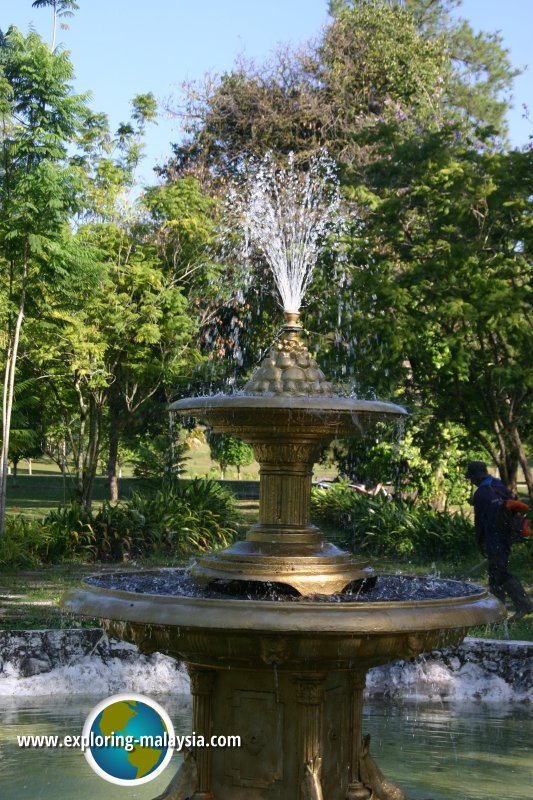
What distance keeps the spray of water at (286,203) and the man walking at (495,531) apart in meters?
7.85

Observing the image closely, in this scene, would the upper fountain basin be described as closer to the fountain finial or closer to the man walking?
the fountain finial

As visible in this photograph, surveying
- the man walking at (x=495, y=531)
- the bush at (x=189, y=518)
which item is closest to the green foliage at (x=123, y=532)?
the bush at (x=189, y=518)

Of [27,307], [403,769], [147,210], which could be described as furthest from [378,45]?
[403,769]

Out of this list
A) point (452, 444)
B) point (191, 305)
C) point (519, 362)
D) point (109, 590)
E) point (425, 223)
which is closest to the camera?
point (109, 590)

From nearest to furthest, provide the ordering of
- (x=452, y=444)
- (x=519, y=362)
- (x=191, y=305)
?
(x=519, y=362), (x=452, y=444), (x=191, y=305)

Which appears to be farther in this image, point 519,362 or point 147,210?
point 147,210

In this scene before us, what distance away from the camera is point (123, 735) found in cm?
583

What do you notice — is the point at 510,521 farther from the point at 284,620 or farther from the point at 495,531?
the point at 284,620

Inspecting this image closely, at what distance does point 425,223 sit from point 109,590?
13.0m

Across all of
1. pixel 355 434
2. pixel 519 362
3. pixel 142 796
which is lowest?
pixel 142 796

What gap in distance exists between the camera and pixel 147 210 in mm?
21109

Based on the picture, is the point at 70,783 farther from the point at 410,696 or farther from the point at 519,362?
the point at 519,362

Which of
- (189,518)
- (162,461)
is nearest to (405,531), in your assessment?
(189,518)

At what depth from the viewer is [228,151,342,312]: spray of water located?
19.8 meters
